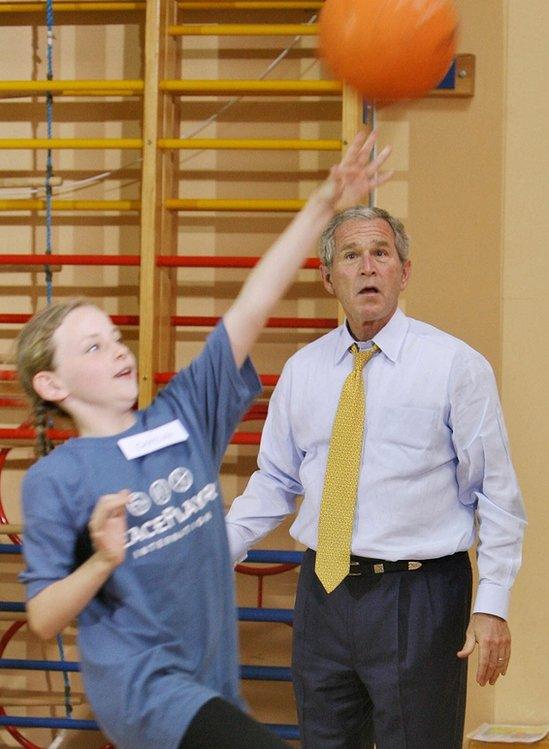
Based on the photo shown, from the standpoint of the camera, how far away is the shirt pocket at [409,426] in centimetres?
239

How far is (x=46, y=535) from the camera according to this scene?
1702 mm

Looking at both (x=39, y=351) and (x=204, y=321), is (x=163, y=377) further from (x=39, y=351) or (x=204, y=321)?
(x=39, y=351)

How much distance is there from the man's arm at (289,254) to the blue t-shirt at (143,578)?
9.0 inches

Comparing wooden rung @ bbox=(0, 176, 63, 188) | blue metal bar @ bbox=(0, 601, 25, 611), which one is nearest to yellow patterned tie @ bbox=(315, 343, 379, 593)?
blue metal bar @ bbox=(0, 601, 25, 611)

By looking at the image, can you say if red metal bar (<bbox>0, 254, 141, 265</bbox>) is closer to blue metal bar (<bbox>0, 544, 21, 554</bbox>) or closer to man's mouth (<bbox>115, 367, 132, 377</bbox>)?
blue metal bar (<bbox>0, 544, 21, 554</bbox>)

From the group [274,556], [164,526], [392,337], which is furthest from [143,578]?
[274,556]

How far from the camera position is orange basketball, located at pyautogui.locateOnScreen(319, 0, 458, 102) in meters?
2.22

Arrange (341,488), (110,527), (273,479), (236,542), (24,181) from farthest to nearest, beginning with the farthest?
(24,181) < (273,479) < (236,542) < (341,488) < (110,527)

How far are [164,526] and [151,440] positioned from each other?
0.15 m

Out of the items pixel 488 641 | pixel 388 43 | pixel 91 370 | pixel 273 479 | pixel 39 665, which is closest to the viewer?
pixel 91 370

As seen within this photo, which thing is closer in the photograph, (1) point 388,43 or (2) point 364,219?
(1) point 388,43

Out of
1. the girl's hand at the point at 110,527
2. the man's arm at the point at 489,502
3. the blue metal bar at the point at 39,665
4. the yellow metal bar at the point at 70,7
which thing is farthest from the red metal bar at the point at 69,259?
the girl's hand at the point at 110,527

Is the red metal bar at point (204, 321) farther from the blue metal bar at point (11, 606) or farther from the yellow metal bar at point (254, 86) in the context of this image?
the blue metal bar at point (11, 606)

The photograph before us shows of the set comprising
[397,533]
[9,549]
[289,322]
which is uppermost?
[289,322]
